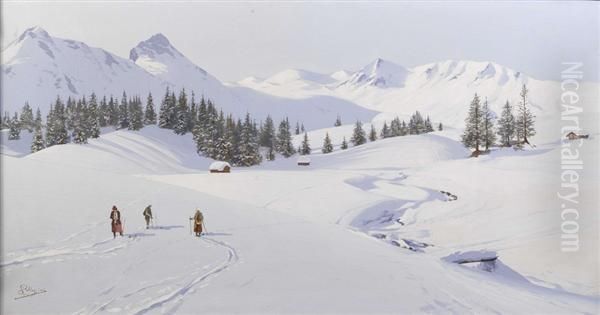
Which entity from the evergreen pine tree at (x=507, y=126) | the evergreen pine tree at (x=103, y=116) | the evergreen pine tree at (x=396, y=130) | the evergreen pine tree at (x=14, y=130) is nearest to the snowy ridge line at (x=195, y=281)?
the evergreen pine tree at (x=507, y=126)

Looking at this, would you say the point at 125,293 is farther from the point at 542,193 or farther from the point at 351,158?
the point at 351,158

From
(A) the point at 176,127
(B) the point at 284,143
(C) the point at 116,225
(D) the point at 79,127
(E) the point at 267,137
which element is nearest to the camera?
(C) the point at 116,225

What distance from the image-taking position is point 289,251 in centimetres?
1348

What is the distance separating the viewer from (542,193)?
2234 cm

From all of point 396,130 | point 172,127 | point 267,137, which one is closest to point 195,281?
point 172,127

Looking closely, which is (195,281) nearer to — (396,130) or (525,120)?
(525,120)

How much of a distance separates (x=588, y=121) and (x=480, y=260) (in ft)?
29.5

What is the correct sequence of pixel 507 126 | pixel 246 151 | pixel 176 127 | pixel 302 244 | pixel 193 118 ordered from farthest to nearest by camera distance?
pixel 193 118 → pixel 176 127 → pixel 246 151 → pixel 507 126 → pixel 302 244

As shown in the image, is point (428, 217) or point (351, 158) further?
point (351, 158)

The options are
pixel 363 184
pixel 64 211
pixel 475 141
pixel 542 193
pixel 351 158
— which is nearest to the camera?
pixel 64 211

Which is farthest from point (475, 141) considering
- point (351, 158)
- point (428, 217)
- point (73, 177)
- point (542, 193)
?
point (73, 177)

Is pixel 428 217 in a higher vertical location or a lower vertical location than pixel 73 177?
lower
